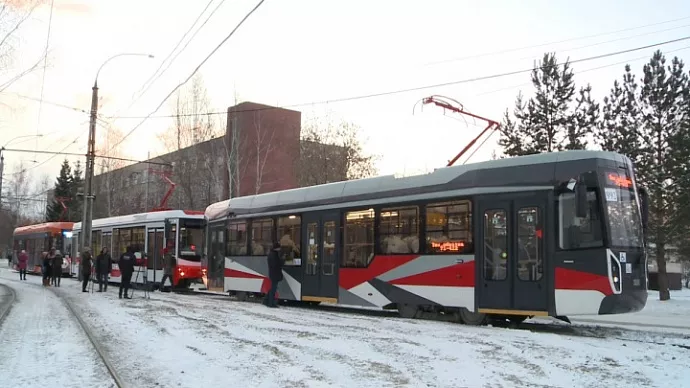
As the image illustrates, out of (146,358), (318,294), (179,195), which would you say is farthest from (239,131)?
(146,358)

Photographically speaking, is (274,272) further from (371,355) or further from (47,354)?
(371,355)

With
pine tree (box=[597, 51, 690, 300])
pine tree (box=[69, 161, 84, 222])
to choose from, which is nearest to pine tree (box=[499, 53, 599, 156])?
pine tree (box=[597, 51, 690, 300])

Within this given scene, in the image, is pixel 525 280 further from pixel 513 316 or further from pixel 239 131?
pixel 239 131

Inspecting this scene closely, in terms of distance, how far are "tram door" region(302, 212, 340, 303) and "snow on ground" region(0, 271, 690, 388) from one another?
3047mm

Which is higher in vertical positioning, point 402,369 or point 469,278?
point 469,278

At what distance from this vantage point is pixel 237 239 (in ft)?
63.9

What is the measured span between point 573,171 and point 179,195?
40.8 m

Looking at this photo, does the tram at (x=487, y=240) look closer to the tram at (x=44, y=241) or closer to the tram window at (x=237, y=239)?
the tram window at (x=237, y=239)

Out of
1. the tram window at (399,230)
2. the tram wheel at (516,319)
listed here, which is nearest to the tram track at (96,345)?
the tram window at (399,230)

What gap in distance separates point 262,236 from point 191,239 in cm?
647

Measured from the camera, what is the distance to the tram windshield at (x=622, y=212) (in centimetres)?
1121

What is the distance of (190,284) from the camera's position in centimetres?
2395

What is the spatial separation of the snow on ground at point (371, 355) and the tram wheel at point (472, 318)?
621 mm

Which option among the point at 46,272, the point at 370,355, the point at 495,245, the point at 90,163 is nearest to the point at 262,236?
the point at 495,245
